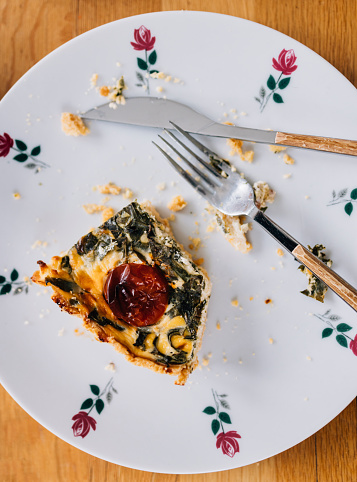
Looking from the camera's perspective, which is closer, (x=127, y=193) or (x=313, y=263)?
(x=313, y=263)

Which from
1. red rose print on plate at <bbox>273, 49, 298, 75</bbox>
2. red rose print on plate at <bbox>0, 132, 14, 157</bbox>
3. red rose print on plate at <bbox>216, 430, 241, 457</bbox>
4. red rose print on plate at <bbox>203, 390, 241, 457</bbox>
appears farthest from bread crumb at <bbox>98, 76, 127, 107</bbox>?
red rose print on plate at <bbox>216, 430, 241, 457</bbox>

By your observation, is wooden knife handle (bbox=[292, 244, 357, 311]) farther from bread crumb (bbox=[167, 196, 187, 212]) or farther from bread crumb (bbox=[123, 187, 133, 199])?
bread crumb (bbox=[123, 187, 133, 199])

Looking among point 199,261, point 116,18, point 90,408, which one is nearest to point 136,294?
point 199,261

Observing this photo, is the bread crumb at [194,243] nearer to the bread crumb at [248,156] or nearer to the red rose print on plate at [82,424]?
the bread crumb at [248,156]

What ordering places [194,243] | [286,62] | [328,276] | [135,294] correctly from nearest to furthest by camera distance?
[135,294]
[328,276]
[286,62]
[194,243]

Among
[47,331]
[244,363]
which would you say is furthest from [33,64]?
[244,363]

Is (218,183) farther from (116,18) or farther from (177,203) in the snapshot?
(116,18)
